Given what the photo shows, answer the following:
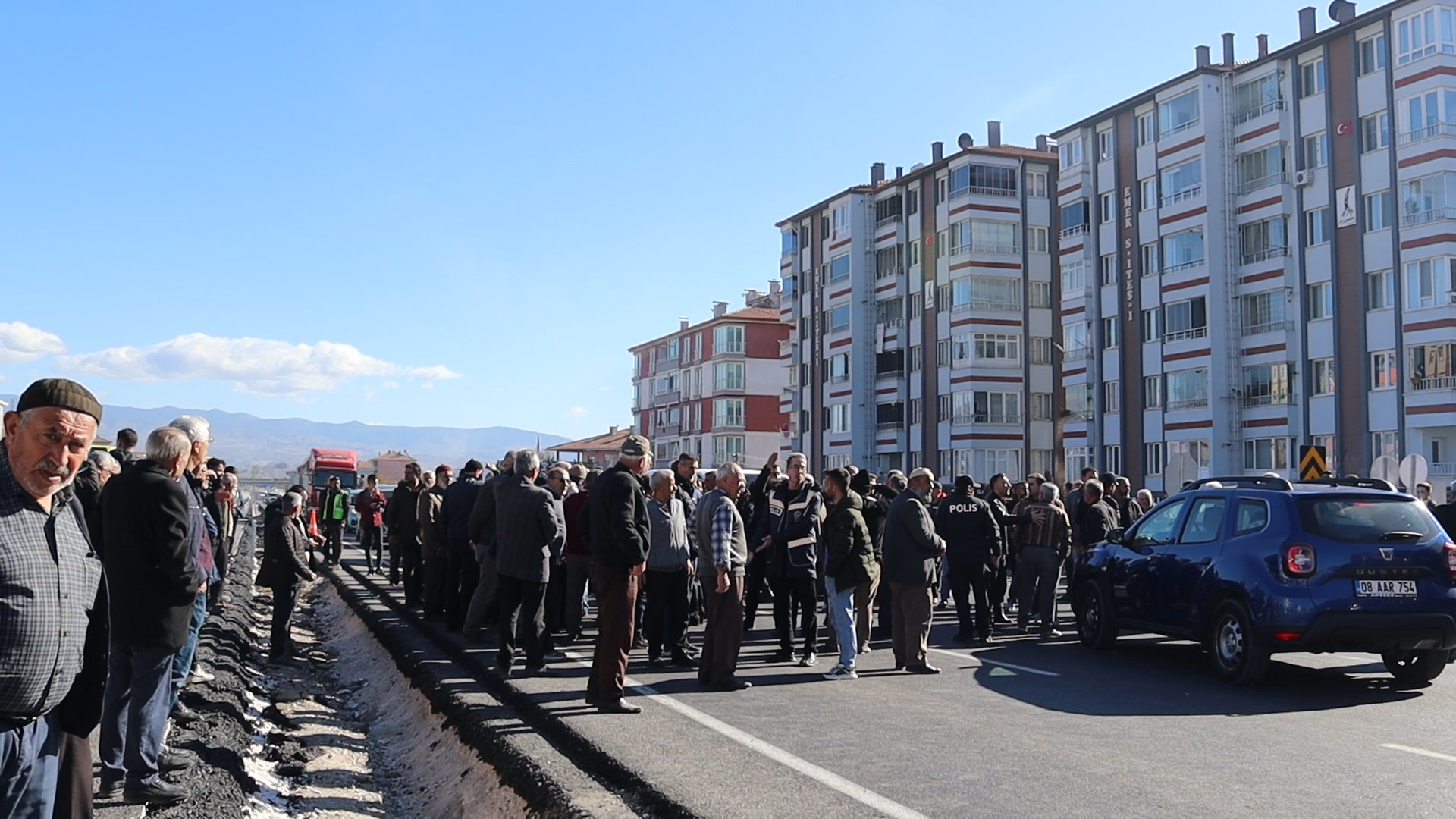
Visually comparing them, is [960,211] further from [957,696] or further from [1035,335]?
[957,696]

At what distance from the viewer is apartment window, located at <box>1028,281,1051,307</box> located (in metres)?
62.8

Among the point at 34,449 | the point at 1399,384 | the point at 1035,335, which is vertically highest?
the point at 1035,335

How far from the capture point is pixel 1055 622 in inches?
642

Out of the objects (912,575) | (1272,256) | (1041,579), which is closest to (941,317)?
(1272,256)

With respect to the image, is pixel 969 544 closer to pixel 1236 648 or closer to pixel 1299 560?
pixel 1236 648

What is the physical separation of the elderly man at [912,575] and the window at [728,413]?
262ft

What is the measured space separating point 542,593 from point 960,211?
54.0 m

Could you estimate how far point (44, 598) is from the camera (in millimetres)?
3713

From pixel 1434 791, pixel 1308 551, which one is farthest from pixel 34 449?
pixel 1308 551

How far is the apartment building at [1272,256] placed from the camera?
40.5 m

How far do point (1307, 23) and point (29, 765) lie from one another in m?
52.1

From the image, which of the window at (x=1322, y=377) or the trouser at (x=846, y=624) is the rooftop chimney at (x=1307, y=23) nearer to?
the window at (x=1322, y=377)

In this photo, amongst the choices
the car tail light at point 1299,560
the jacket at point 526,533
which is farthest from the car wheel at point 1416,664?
the jacket at point 526,533

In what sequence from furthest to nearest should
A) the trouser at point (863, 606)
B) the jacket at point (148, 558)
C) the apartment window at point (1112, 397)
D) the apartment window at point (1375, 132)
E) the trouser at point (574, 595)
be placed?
the apartment window at point (1112, 397) → the apartment window at point (1375, 132) → the trouser at point (574, 595) → the trouser at point (863, 606) → the jacket at point (148, 558)
